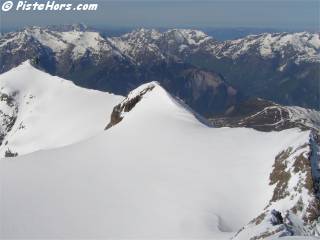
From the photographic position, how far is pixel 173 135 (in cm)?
8538

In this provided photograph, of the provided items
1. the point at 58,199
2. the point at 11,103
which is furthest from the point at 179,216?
the point at 11,103

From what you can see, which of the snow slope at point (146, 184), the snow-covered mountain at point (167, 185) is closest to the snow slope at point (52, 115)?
the snow-covered mountain at point (167, 185)

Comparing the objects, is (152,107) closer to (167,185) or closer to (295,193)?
(167,185)

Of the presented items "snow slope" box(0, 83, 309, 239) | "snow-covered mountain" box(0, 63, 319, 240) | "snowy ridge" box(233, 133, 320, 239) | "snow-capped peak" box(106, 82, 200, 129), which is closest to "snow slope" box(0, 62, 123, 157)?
"snow-capped peak" box(106, 82, 200, 129)

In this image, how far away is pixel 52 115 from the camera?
170125mm

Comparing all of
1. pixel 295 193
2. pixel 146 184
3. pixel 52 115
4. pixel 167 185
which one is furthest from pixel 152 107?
pixel 52 115

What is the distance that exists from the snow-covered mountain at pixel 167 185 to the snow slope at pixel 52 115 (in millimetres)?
50414

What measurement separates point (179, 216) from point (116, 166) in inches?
680

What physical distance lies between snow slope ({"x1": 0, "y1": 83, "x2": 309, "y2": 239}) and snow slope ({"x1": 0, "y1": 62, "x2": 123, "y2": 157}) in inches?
2055

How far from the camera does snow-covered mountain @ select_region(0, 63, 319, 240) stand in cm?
5522

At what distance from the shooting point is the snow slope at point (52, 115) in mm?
144538

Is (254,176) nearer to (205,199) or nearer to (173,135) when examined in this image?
(205,199)

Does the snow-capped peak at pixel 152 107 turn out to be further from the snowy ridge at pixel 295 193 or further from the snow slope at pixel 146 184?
the snowy ridge at pixel 295 193

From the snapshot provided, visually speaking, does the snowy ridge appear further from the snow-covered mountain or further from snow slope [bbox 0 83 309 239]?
snow slope [bbox 0 83 309 239]
